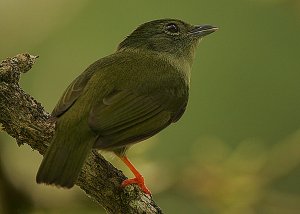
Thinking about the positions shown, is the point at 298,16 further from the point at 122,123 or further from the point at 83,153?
the point at 83,153

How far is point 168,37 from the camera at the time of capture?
629 cm

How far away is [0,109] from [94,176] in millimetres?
636

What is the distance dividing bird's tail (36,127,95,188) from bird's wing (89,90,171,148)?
0.35 feet

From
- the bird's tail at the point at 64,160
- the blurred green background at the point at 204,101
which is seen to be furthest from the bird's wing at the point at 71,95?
the blurred green background at the point at 204,101

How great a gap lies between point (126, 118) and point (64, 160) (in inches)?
20.8

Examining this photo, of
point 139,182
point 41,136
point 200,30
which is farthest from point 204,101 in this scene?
point 41,136

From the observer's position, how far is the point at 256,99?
7945 millimetres

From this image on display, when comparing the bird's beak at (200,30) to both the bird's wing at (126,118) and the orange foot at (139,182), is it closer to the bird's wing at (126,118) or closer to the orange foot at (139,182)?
→ the bird's wing at (126,118)

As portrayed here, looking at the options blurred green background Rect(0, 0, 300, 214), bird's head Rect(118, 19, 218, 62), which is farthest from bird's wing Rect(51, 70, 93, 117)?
bird's head Rect(118, 19, 218, 62)

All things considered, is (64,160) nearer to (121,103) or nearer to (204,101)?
(121,103)

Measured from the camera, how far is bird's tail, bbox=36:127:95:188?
4.50m

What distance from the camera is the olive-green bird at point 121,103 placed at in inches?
183

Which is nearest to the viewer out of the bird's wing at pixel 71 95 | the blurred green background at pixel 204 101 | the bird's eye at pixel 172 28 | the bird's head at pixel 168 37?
the bird's wing at pixel 71 95

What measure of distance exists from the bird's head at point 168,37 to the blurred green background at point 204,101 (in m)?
0.57
